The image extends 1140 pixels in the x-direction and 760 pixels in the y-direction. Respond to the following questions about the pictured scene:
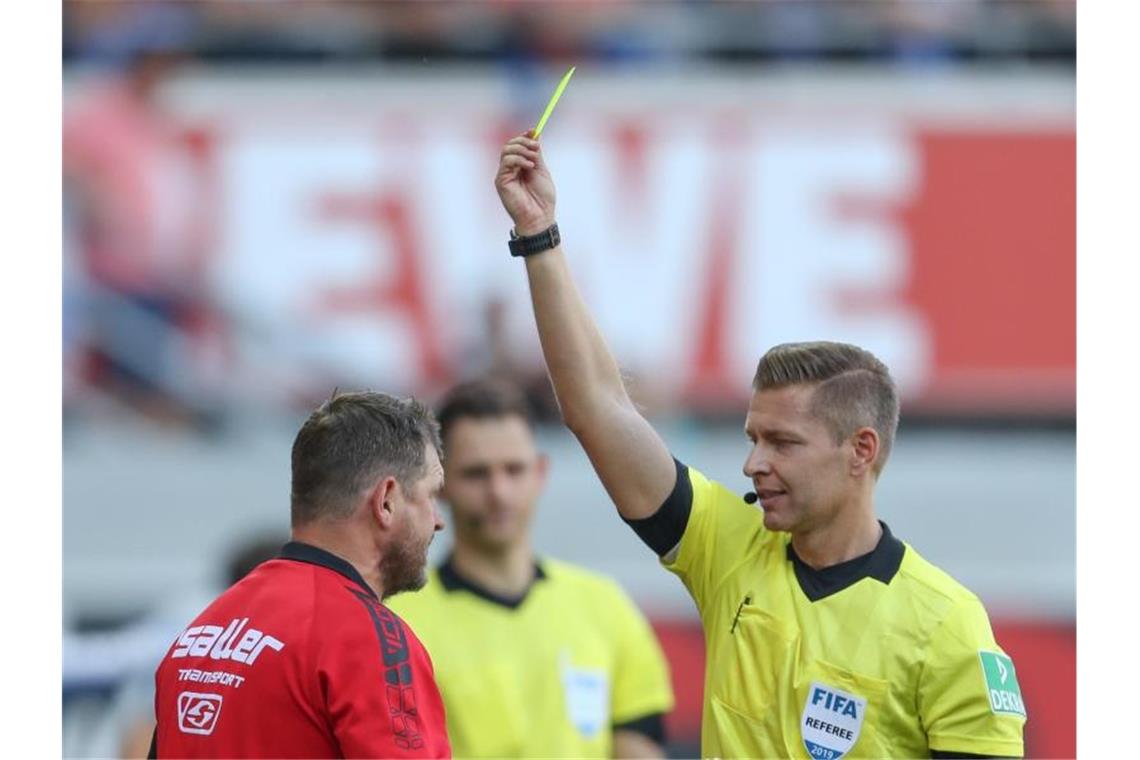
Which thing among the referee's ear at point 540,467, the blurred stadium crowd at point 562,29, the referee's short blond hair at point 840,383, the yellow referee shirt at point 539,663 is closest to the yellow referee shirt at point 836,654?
the referee's short blond hair at point 840,383

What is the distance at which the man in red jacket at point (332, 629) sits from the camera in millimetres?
2619

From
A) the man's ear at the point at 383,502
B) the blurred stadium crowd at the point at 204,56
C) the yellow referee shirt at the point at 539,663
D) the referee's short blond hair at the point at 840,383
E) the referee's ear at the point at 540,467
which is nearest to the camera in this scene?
the man's ear at the point at 383,502

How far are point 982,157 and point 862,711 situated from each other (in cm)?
538

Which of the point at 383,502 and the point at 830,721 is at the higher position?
the point at 383,502

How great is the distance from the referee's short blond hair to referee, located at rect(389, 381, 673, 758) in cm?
164

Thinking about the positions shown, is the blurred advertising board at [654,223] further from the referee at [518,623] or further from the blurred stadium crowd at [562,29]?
the referee at [518,623]

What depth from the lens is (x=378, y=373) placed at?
24.6ft

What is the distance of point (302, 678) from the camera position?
8.63 ft

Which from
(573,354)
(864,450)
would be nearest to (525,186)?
(573,354)

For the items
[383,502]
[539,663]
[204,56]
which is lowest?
[539,663]

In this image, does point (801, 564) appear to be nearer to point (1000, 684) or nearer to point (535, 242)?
point (1000, 684)

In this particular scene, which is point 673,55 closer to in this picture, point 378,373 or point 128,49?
point 378,373

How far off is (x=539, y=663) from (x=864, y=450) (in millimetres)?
1738

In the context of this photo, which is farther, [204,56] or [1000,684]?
[204,56]
